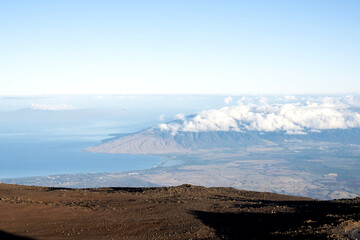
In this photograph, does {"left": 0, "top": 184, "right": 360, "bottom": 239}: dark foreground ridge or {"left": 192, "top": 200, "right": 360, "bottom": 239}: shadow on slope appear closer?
{"left": 192, "top": 200, "right": 360, "bottom": 239}: shadow on slope

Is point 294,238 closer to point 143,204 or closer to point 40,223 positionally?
point 143,204

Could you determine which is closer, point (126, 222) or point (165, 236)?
point (165, 236)

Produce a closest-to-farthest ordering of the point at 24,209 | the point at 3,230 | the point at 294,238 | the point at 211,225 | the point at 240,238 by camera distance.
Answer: the point at 294,238
the point at 240,238
the point at 3,230
the point at 211,225
the point at 24,209

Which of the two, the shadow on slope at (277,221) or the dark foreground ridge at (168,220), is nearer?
the shadow on slope at (277,221)

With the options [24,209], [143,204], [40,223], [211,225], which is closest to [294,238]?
[211,225]

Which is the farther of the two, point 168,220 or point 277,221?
point 168,220

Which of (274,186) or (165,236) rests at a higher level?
(165,236)

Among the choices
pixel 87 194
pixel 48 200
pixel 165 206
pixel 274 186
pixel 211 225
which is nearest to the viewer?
pixel 211 225

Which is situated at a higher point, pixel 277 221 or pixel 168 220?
pixel 277 221
